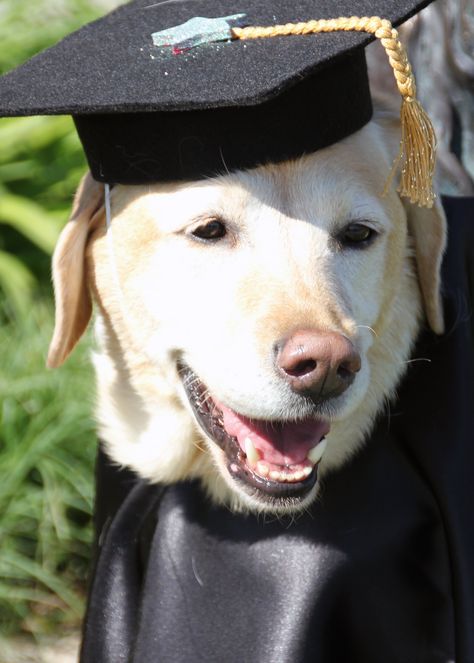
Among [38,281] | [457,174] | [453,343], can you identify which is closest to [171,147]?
[453,343]

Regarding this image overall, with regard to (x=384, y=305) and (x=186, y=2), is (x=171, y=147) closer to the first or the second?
(x=186, y=2)

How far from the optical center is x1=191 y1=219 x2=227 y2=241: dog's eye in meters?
2.53

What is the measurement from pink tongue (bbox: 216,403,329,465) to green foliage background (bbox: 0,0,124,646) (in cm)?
144

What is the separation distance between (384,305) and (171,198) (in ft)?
2.11

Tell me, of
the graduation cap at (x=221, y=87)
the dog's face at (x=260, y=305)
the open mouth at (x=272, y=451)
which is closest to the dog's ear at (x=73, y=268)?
the dog's face at (x=260, y=305)

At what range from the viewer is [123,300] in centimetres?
277

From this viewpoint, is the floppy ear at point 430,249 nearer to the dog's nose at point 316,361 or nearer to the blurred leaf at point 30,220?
the dog's nose at point 316,361

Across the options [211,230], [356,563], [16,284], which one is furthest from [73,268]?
[16,284]

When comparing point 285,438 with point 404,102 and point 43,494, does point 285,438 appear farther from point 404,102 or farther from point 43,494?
point 43,494

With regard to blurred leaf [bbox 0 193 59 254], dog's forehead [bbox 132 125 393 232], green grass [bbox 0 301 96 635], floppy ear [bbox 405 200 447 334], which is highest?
dog's forehead [bbox 132 125 393 232]

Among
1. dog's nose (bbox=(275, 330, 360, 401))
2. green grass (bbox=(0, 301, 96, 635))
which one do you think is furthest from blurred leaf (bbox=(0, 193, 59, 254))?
dog's nose (bbox=(275, 330, 360, 401))

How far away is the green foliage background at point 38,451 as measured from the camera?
3770 mm

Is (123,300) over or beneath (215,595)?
over

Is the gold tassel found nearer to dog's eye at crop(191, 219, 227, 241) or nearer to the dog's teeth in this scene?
dog's eye at crop(191, 219, 227, 241)
